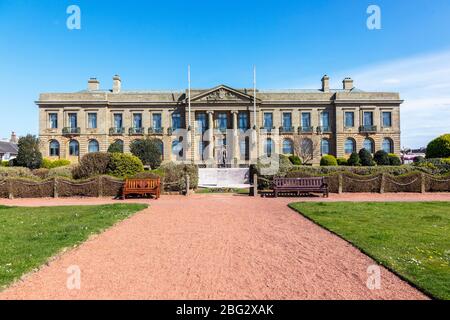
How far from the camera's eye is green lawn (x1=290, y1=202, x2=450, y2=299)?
15.6ft

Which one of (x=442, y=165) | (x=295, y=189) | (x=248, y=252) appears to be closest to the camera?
(x=248, y=252)

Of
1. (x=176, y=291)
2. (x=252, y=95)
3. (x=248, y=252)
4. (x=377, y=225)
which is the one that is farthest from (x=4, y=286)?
(x=252, y=95)

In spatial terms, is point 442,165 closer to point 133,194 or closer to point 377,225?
point 377,225

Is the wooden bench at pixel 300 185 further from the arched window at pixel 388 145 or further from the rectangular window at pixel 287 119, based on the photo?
the arched window at pixel 388 145

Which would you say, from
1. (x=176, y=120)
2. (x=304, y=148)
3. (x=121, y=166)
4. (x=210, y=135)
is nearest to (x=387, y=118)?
(x=304, y=148)

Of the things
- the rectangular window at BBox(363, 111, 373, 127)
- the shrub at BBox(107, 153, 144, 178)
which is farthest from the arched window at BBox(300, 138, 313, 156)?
the shrub at BBox(107, 153, 144, 178)

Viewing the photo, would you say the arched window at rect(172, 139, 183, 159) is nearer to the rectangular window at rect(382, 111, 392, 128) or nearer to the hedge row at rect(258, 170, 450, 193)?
the rectangular window at rect(382, 111, 392, 128)

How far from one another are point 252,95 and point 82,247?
42034 millimetres

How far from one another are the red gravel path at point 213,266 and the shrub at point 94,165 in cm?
1097

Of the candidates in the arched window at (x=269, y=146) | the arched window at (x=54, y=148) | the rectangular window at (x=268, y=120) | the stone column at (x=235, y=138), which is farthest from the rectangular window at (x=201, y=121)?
the arched window at (x=54, y=148)

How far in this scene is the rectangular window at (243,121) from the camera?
4723 cm

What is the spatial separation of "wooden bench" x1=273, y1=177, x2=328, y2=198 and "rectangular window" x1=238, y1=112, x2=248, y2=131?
3111 cm

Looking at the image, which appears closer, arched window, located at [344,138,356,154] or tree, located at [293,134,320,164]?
tree, located at [293,134,320,164]

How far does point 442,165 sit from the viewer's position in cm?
2241
